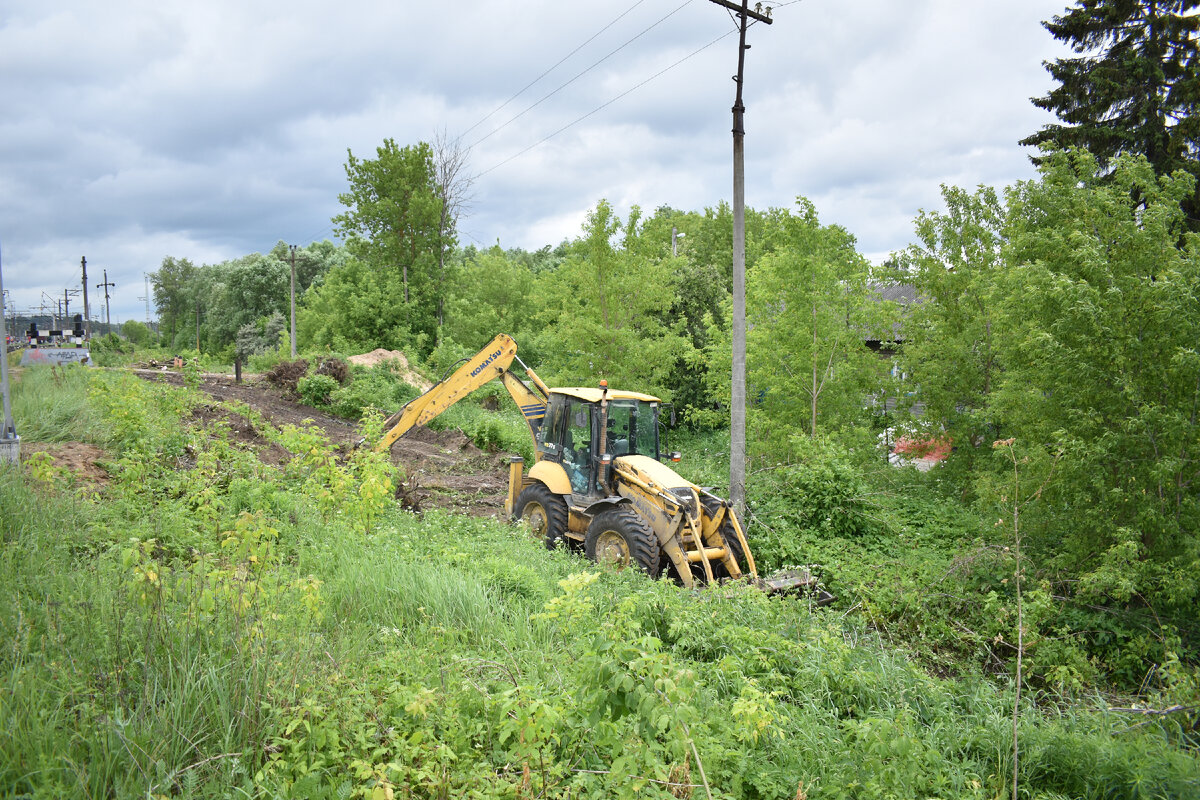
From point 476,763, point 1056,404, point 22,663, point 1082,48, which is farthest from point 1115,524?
point 1082,48

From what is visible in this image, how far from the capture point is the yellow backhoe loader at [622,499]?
26.0ft

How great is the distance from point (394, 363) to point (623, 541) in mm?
19200

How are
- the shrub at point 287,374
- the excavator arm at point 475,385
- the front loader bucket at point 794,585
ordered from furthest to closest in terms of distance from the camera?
the shrub at point 287,374
the excavator arm at point 475,385
the front loader bucket at point 794,585

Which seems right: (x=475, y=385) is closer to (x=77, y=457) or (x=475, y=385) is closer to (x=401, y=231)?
(x=77, y=457)

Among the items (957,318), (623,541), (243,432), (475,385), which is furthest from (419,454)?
(957,318)

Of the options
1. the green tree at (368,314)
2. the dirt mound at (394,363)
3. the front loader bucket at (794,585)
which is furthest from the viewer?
the green tree at (368,314)

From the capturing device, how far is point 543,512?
9.64m

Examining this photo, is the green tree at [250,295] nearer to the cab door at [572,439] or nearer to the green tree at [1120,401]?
the cab door at [572,439]

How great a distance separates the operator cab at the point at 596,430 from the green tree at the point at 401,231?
2046cm

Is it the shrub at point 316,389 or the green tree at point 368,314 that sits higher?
the green tree at point 368,314

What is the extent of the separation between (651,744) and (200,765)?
1.99 metres

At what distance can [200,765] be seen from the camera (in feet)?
9.66

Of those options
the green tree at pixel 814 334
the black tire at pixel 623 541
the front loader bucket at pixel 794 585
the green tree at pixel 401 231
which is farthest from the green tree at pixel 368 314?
the front loader bucket at pixel 794 585

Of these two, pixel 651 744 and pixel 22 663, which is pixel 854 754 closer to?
pixel 651 744
